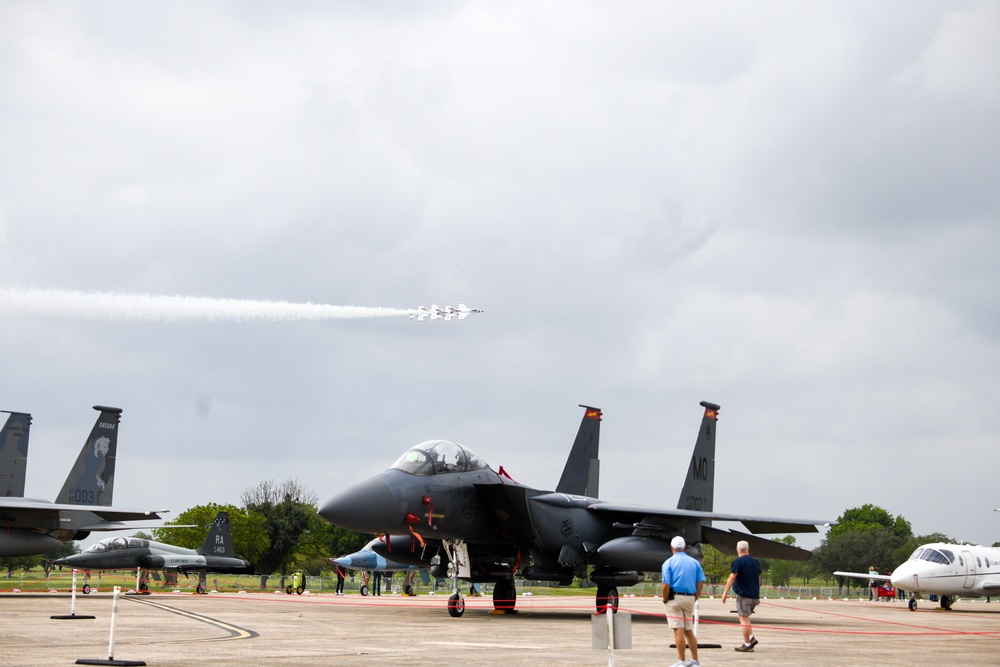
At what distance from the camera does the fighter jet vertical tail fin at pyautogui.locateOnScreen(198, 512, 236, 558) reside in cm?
3938

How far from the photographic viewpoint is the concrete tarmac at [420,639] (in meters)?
10.8

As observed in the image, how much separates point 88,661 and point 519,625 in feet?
29.4

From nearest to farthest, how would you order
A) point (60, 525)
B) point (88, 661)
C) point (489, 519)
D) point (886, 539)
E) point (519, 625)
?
point (88, 661) < point (519, 625) < point (489, 519) < point (60, 525) < point (886, 539)

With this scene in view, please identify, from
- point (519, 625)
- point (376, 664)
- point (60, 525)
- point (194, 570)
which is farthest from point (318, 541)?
point (376, 664)

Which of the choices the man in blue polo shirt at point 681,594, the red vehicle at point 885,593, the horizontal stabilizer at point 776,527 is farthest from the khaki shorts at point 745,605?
the red vehicle at point 885,593

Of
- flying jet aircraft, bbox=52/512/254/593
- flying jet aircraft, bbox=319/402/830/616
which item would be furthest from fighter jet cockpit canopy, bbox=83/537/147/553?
flying jet aircraft, bbox=319/402/830/616

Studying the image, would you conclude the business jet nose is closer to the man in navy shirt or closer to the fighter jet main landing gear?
the fighter jet main landing gear

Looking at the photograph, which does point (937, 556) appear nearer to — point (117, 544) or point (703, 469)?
point (703, 469)

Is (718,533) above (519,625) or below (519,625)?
above

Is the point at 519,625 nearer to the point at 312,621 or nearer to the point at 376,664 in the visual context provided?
the point at 312,621

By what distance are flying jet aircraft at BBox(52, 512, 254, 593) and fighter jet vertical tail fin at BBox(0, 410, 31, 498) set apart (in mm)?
4658

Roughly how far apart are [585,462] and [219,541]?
757 inches

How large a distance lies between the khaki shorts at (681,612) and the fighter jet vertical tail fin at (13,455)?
76.7 ft

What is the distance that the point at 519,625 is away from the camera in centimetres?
1733
